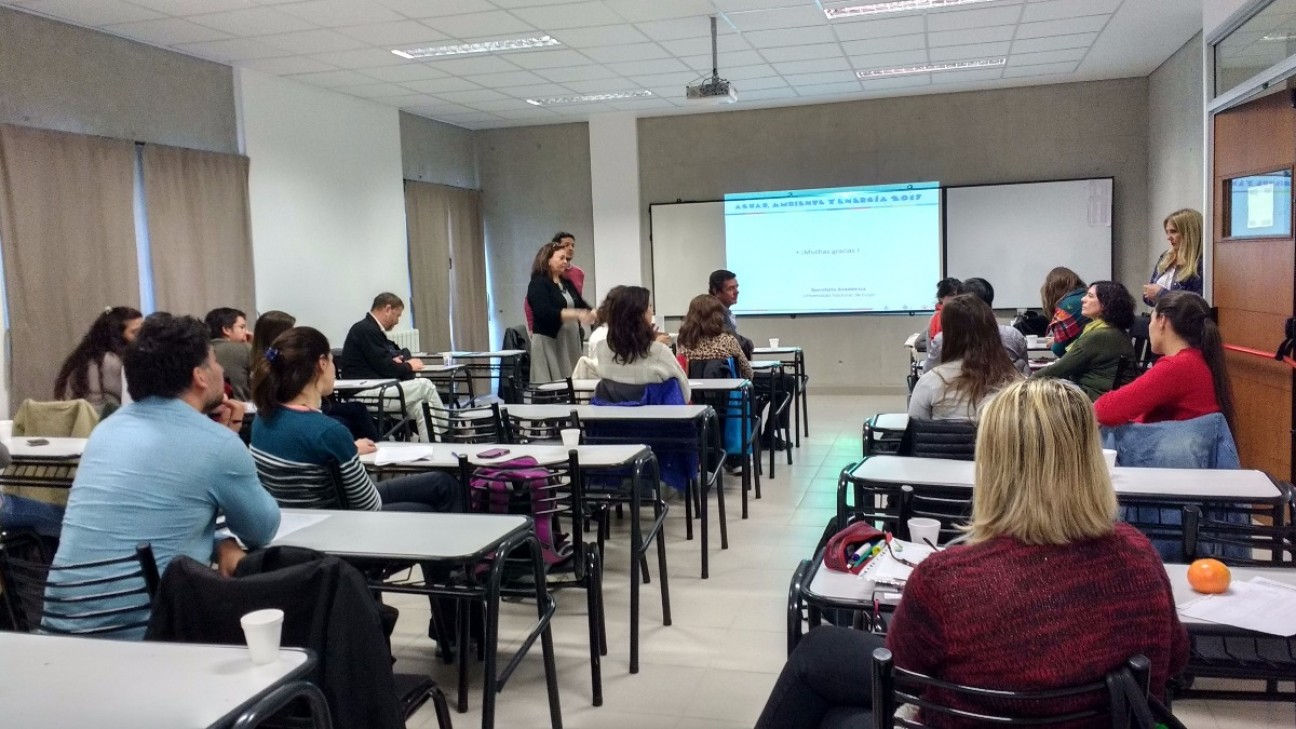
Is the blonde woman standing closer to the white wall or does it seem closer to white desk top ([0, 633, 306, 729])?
white desk top ([0, 633, 306, 729])

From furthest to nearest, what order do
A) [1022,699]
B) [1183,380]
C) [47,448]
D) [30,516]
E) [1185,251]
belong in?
[1185,251]
[47,448]
[1183,380]
[30,516]
[1022,699]

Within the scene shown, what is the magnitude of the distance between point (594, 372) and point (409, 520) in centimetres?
308

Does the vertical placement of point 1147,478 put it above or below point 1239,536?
above

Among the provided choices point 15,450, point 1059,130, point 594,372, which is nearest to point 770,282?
point 1059,130

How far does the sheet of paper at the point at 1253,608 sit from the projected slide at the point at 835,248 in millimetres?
7747

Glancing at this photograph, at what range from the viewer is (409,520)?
2461 millimetres

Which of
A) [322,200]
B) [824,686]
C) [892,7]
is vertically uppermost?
[892,7]

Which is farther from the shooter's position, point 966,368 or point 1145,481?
point 966,368

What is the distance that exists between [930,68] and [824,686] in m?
7.35

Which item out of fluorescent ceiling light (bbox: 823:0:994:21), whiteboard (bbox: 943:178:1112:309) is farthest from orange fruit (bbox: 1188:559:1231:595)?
whiteboard (bbox: 943:178:1112:309)

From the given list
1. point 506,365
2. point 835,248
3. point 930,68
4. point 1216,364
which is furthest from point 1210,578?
point 835,248

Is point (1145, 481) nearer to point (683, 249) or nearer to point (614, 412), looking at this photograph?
point (614, 412)

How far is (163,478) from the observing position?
2.01 metres

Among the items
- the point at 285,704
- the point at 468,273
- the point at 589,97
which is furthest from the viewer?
the point at 468,273
